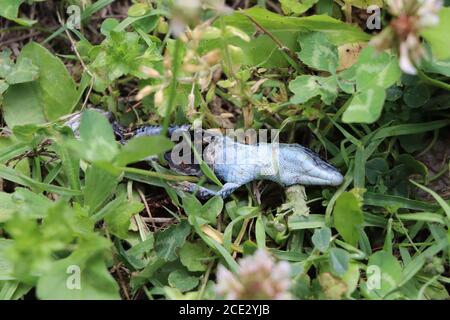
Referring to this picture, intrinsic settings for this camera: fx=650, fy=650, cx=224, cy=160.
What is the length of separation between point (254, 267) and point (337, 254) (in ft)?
1.46

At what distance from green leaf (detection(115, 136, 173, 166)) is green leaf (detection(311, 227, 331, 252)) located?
66 centimetres

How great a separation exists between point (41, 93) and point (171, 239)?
88 centimetres

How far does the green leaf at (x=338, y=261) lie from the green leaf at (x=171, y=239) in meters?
0.54

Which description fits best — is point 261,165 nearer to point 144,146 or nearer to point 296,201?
point 296,201

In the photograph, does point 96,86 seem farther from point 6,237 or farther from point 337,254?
point 337,254

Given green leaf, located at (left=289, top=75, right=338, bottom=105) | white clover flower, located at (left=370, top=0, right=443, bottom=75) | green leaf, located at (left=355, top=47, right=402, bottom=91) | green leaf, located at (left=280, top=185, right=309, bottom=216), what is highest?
white clover flower, located at (left=370, top=0, right=443, bottom=75)

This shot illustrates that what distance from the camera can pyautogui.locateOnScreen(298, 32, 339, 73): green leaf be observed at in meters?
2.48

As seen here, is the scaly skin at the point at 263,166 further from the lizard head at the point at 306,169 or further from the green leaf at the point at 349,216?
the green leaf at the point at 349,216

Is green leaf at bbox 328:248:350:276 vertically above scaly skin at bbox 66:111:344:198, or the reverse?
scaly skin at bbox 66:111:344:198

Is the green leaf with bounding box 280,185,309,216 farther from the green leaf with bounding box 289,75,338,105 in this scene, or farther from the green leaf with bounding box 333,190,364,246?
the green leaf with bounding box 289,75,338,105

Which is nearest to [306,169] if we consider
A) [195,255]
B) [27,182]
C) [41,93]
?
[195,255]

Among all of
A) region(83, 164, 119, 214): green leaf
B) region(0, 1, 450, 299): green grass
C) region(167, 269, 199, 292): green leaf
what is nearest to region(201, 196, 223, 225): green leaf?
region(0, 1, 450, 299): green grass

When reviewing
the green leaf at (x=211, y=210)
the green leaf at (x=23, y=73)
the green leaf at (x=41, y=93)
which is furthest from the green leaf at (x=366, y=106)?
the green leaf at (x=23, y=73)

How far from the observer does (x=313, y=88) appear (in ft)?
7.96
